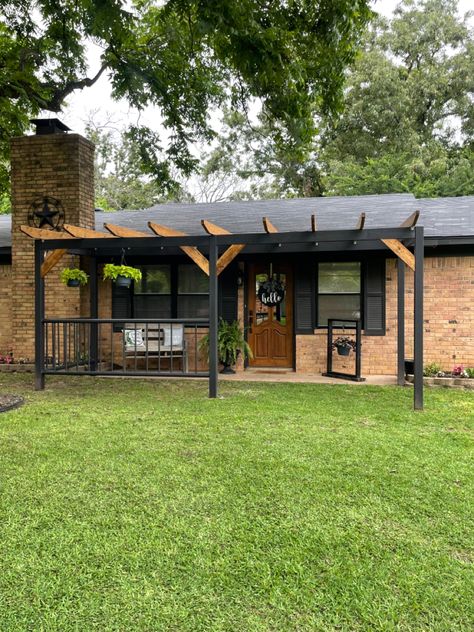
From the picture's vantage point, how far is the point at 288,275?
30.4ft

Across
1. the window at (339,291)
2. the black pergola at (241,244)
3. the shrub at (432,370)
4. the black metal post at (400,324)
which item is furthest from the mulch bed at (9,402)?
the shrub at (432,370)

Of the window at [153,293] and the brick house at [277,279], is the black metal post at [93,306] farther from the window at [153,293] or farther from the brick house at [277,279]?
the window at [153,293]

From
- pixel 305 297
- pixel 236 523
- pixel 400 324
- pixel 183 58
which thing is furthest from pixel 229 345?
pixel 236 523

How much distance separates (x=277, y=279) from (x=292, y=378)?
2.18 m

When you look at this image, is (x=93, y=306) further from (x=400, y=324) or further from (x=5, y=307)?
(x=400, y=324)

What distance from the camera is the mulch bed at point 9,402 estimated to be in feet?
→ 18.5

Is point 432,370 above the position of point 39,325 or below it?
below

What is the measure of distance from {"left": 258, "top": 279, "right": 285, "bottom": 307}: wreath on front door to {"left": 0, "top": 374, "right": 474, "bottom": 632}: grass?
3763 mm

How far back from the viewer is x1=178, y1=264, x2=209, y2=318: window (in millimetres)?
9211

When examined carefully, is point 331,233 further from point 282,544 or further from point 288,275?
point 282,544

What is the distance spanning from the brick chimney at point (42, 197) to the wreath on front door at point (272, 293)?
11.8 feet

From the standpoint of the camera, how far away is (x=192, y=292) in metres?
9.25

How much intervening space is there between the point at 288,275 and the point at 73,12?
5.66m

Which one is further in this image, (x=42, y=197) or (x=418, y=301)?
(x=42, y=197)
